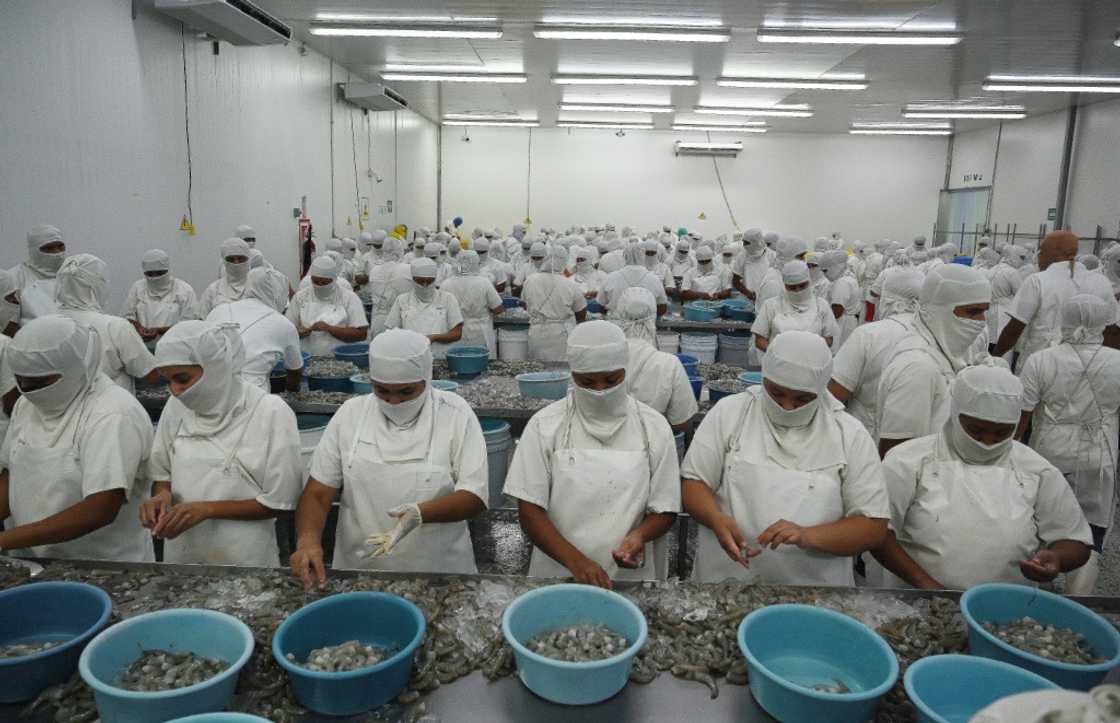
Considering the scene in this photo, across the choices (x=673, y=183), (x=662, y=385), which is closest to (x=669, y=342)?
(x=662, y=385)

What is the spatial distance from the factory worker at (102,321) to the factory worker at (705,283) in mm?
6653

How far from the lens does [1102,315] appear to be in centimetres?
361

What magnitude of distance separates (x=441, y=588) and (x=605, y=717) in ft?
2.07

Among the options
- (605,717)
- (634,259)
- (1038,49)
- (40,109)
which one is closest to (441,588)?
(605,717)

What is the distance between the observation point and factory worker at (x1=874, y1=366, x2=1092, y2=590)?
2070 millimetres

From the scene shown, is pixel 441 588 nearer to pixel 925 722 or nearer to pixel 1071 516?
pixel 925 722

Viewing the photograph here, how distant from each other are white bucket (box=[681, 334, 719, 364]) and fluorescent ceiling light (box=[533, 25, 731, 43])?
3.33 m

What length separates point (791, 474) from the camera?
7.08ft

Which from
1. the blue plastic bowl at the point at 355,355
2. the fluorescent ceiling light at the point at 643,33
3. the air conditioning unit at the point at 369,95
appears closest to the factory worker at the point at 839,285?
the fluorescent ceiling light at the point at 643,33

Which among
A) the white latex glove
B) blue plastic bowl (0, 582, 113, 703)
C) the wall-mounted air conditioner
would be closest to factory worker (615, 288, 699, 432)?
the white latex glove

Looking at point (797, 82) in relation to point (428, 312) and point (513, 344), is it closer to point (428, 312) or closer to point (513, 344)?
point (513, 344)

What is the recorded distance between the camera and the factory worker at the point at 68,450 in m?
2.14

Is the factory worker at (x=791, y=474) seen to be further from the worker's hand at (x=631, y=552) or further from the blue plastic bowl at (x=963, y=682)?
the blue plastic bowl at (x=963, y=682)

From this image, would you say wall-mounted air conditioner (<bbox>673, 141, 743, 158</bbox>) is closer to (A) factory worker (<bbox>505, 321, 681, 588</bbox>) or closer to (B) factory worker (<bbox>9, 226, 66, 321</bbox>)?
(B) factory worker (<bbox>9, 226, 66, 321</bbox>)
